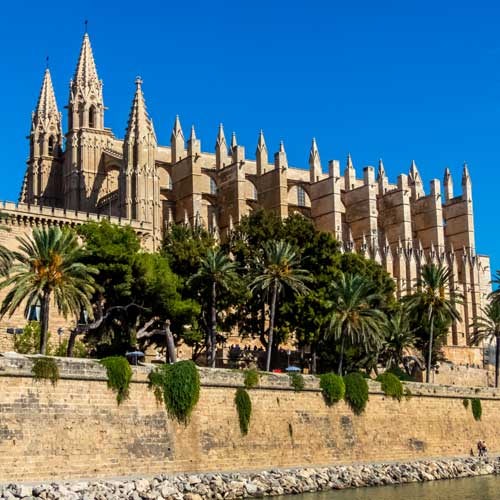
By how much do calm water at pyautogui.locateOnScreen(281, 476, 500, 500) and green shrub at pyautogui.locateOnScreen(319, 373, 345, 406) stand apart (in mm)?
4287

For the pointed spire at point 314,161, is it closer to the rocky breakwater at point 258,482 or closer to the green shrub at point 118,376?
the rocky breakwater at point 258,482

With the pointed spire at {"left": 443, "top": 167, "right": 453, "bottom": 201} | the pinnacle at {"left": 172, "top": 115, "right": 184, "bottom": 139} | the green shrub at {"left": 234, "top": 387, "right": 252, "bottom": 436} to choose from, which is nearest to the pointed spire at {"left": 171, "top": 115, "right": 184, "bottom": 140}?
the pinnacle at {"left": 172, "top": 115, "right": 184, "bottom": 139}

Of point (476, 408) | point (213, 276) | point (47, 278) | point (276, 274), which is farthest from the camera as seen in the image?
point (476, 408)

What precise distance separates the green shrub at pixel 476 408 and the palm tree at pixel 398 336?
7.11 meters

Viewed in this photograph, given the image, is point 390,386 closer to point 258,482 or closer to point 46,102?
point 258,482

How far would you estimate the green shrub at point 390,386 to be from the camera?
131 feet


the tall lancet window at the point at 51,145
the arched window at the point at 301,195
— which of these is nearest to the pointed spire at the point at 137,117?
the tall lancet window at the point at 51,145

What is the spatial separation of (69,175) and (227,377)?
1564 inches

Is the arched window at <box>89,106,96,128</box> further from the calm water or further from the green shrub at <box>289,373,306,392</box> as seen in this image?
the calm water

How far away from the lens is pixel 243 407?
33.5m

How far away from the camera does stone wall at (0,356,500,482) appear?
27312 millimetres

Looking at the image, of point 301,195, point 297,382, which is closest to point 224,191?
point 301,195

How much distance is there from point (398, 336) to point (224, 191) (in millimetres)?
25341

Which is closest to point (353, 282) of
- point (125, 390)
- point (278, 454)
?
point (278, 454)
